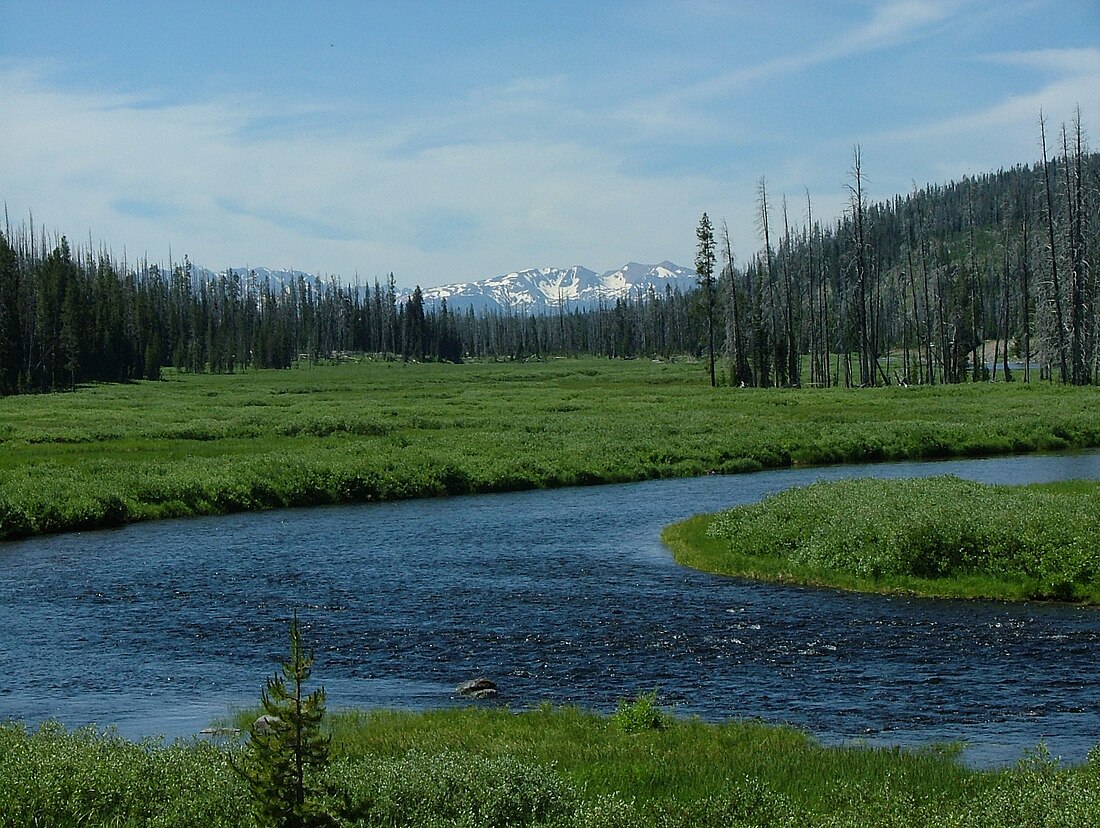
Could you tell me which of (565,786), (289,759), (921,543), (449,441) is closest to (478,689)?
(565,786)

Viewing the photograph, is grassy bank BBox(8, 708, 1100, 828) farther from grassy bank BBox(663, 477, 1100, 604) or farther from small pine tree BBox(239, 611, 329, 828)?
grassy bank BBox(663, 477, 1100, 604)

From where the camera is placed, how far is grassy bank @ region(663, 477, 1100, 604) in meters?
23.8

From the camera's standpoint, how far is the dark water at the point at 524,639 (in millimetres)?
17062

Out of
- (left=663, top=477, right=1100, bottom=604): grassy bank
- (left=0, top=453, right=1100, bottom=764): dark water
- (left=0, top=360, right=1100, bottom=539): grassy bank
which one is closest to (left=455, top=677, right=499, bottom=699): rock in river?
(left=0, top=453, right=1100, bottom=764): dark water

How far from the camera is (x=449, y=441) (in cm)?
5653

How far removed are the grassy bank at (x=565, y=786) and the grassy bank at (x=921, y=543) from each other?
11370 millimetres

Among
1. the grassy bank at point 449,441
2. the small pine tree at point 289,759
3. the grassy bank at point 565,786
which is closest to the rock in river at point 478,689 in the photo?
the grassy bank at point 565,786

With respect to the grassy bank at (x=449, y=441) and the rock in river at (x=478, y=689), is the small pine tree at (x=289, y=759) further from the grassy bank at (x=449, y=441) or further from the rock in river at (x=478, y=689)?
the grassy bank at (x=449, y=441)

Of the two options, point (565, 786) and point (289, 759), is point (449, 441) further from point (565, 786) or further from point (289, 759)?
point (289, 759)

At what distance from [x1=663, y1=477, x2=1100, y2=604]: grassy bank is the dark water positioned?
87 centimetres

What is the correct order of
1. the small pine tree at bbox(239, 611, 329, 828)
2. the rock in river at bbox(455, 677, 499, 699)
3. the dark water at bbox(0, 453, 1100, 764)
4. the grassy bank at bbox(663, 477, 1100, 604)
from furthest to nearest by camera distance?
1. the grassy bank at bbox(663, 477, 1100, 604)
2. the rock in river at bbox(455, 677, 499, 699)
3. the dark water at bbox(0, 453, 1100, 764)
4. the small pine tree at bbox(239, 611, 329, 828)

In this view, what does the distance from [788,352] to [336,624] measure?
323 feet

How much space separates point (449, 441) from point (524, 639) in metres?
35.1

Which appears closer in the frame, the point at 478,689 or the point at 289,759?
the point at 289,759
